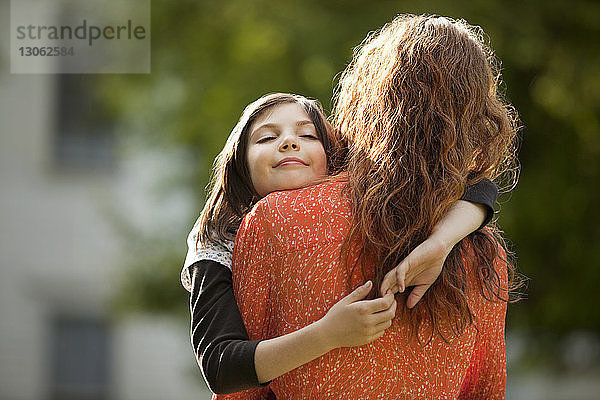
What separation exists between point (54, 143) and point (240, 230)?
826 centimetres

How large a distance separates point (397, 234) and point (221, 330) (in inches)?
11.8

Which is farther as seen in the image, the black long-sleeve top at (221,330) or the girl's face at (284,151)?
the girl's face at (284,151)

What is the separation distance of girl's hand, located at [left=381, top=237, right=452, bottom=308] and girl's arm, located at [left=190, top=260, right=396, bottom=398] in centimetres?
3

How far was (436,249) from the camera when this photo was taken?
4.57ft

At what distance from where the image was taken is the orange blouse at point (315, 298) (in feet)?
4.64

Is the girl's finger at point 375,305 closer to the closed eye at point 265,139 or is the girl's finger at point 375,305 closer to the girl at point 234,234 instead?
the girl at point 234,234

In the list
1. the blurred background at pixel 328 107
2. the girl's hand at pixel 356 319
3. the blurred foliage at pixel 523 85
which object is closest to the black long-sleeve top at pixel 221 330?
the girl's hand at pixel 356 319

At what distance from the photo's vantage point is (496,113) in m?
1.53

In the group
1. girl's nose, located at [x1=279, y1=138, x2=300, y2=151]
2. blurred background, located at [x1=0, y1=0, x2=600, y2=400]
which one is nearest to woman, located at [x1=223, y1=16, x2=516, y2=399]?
girl's nose, located at [x1=279, y1=138, x2=300, y2=151]

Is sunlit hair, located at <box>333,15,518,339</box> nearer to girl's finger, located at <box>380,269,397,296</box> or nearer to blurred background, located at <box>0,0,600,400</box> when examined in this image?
girl's finger, located at <box>380,269,397,296</box>

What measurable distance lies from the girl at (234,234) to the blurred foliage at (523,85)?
3.12 meters

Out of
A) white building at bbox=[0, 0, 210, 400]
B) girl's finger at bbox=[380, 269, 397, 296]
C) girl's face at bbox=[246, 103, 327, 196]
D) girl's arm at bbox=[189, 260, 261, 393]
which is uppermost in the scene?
girl's face at bbox=[246, 103, 327, 196]

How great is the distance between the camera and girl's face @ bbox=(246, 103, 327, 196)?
159 cm

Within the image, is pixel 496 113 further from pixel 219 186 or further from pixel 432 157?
pixel 219 186
